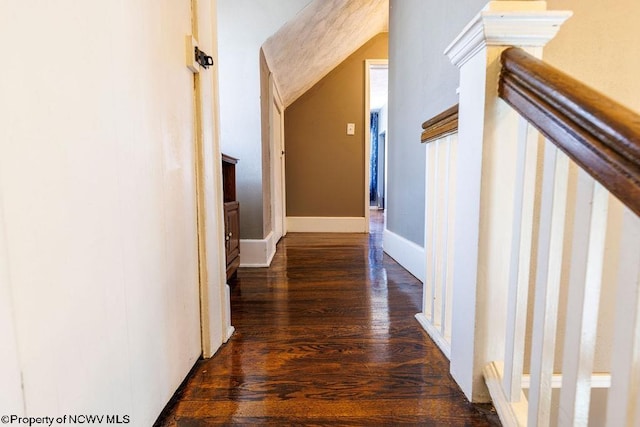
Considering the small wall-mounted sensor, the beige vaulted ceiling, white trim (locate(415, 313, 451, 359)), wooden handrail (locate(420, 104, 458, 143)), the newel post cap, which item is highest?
the beige vaulted ceiling

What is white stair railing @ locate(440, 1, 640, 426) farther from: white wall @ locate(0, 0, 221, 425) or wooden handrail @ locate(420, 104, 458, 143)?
white wall @ locate(0, 0, 221, 425)

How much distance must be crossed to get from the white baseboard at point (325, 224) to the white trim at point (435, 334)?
2497mm

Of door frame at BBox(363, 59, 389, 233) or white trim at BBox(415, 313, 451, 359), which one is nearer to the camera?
white trim at BBox(415, 313, 451, 359)

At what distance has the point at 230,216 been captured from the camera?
1.79m

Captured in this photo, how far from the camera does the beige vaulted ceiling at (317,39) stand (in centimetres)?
222

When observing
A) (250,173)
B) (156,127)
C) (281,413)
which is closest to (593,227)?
(281,413)

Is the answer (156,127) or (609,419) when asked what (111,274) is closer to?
(156,127)

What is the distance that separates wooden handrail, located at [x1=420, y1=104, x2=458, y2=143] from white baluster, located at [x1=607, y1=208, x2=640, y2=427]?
702 mm

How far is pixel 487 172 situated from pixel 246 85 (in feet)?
5.81

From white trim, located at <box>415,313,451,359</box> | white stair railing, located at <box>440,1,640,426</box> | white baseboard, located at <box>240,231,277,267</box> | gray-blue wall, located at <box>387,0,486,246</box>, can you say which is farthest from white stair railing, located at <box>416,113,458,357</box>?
white baseboard, located at <box>240,231,277,267</box>

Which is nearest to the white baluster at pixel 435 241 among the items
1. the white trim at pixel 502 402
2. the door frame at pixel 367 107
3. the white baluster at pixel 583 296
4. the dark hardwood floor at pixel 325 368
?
the dark hardwood floor at pixel 325 368

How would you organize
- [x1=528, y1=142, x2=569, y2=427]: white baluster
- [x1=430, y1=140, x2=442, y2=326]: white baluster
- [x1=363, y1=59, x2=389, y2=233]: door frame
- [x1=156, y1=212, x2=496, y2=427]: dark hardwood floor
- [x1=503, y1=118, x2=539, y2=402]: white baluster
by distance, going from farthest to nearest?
[x1=363, y1=59, x2=389, y2=233]: door frame
[x1=430, y1=140, x2=442, y2=326]: white baluster
[x1=156, y1=212, x2=496, y2=427]: dark hardwood floor
[x1=503, y1=118, x2=539, y2=402]: white baluster
[x1=528, y1=142, x2=569, y2=427]: white baluster

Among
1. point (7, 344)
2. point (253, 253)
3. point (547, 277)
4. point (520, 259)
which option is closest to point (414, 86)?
point (253, 253)

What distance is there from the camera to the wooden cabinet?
5.59 ft
